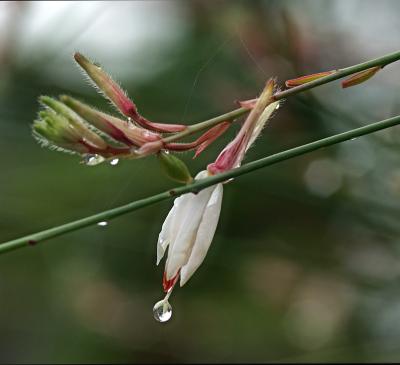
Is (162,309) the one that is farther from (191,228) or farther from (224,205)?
(224,205)

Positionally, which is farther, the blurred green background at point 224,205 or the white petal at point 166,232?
the blurred green background at point 224,205

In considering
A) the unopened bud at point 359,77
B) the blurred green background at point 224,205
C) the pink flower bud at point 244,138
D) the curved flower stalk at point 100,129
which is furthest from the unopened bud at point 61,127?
the blurred green background at point 224,205

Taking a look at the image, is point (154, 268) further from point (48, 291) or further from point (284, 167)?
point (284, 167)

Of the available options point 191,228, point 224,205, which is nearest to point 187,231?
point 191,228

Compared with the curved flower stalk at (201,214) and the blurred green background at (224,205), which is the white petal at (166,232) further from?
the blurred green background at (224,205)

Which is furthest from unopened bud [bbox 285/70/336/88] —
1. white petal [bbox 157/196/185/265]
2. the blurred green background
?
the blurred green background

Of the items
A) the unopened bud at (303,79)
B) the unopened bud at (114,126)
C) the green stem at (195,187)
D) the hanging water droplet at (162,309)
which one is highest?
the unopened bud at (114,126)
